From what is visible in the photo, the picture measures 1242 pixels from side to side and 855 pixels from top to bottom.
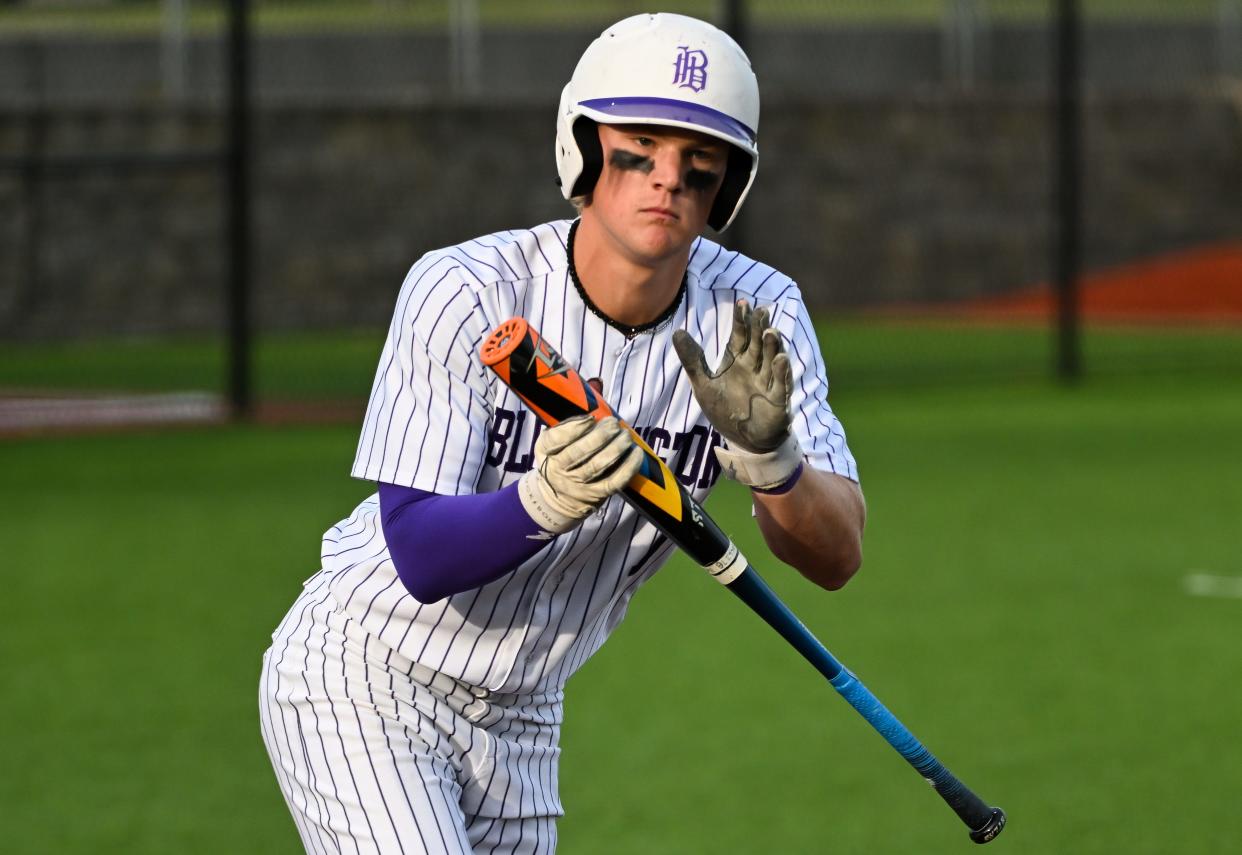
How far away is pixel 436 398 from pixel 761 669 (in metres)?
4.49


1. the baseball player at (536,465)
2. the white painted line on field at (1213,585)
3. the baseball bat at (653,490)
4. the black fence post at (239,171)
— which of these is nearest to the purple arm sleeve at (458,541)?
the baseball player at (536,465)

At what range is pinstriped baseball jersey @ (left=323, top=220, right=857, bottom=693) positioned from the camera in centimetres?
348

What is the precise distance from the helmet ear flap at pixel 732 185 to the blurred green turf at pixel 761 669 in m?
2.58

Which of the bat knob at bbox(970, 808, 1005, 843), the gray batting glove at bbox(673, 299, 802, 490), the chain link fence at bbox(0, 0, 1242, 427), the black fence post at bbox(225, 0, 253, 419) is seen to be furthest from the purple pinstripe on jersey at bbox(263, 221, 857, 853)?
the chain link fence at bbox(0, 0, 1242, 427)

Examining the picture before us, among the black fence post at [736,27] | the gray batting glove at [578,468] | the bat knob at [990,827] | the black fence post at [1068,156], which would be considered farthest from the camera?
the black fence post at [1068,156]

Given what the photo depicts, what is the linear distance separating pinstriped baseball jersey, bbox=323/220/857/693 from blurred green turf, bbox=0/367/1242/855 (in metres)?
2.19

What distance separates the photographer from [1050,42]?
78.4ft

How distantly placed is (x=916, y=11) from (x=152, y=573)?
724 inches

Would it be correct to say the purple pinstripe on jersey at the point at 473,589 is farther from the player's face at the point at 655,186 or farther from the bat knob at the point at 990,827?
the bat knob at the point at 990,827

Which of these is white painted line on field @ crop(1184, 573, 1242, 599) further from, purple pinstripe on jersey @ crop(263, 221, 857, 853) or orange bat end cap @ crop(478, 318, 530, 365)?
orange bat end cap @ crop(478, 318, 530, 365)

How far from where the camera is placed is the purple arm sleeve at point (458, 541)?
3234mm

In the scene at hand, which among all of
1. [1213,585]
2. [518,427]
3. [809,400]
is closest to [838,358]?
[1213,585]

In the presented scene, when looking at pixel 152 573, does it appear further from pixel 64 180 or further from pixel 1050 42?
pixel 1050 42

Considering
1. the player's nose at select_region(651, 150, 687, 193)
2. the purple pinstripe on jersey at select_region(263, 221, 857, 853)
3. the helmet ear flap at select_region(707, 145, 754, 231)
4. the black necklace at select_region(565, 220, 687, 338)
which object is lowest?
the purple pinstripe on jersey at select_region(263, 221, 857, 853)
